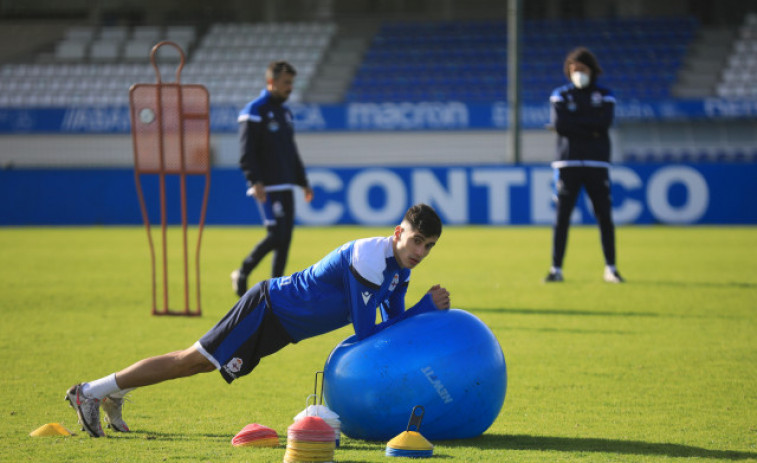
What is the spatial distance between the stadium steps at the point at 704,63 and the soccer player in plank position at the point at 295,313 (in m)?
26.6

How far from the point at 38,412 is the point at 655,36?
30087 millimetres

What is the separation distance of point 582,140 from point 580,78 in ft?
2.13

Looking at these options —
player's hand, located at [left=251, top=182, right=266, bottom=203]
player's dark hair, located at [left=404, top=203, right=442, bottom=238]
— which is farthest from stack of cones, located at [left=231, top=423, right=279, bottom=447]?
player's hand, located at [left=251, top=182, right=266, bottom=203]

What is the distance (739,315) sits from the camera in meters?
8.86

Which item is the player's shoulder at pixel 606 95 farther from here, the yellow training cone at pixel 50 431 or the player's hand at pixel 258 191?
the yellow training cone at pixel 50 431

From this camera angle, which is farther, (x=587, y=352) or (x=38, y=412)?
(x=587, y=352)

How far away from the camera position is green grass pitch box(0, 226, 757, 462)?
15.3 feet

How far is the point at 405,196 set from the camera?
67.7 ft

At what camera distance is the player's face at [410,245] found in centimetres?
468

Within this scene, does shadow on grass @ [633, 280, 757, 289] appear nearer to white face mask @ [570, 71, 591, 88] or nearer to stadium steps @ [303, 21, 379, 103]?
white face mask @ [570, 71, 591, 88]

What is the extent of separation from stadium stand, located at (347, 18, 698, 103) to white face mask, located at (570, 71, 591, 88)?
19.1m

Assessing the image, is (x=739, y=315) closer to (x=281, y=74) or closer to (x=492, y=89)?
(x=281, y=74)

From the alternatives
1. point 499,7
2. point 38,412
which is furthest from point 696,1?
point 38,412

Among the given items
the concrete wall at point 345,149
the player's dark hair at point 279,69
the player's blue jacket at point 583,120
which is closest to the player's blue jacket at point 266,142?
the player's dark hair at point 279,69
